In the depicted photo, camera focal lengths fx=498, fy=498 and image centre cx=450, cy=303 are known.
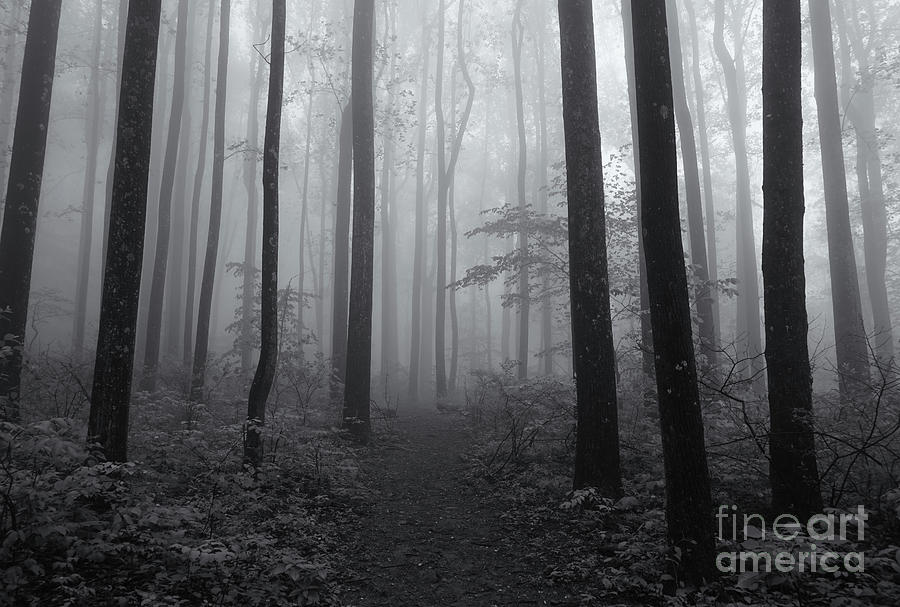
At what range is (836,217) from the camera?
38.5 feet

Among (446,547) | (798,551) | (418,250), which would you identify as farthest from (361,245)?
(418,250)

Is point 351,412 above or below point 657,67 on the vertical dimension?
below

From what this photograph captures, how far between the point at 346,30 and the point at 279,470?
2230cm

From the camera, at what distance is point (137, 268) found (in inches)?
230

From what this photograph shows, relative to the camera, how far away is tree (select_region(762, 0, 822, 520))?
5.06 meters

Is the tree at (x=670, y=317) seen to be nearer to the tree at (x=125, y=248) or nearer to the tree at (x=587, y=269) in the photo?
the tree at (x=587, y=269)

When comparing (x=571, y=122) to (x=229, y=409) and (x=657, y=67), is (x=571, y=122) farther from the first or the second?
(x=229, y=409)

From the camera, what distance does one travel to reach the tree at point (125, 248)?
5590 millimetres

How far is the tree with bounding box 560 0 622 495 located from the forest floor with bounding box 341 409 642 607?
118cm

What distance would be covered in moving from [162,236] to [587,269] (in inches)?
567

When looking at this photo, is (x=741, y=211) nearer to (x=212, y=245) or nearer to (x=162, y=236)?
(x=212, y=245)

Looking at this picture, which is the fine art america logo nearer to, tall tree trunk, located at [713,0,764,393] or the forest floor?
the forest floor

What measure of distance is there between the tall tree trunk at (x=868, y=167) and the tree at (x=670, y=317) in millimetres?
16880

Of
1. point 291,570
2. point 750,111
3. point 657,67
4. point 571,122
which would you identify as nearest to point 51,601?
point 291,570
